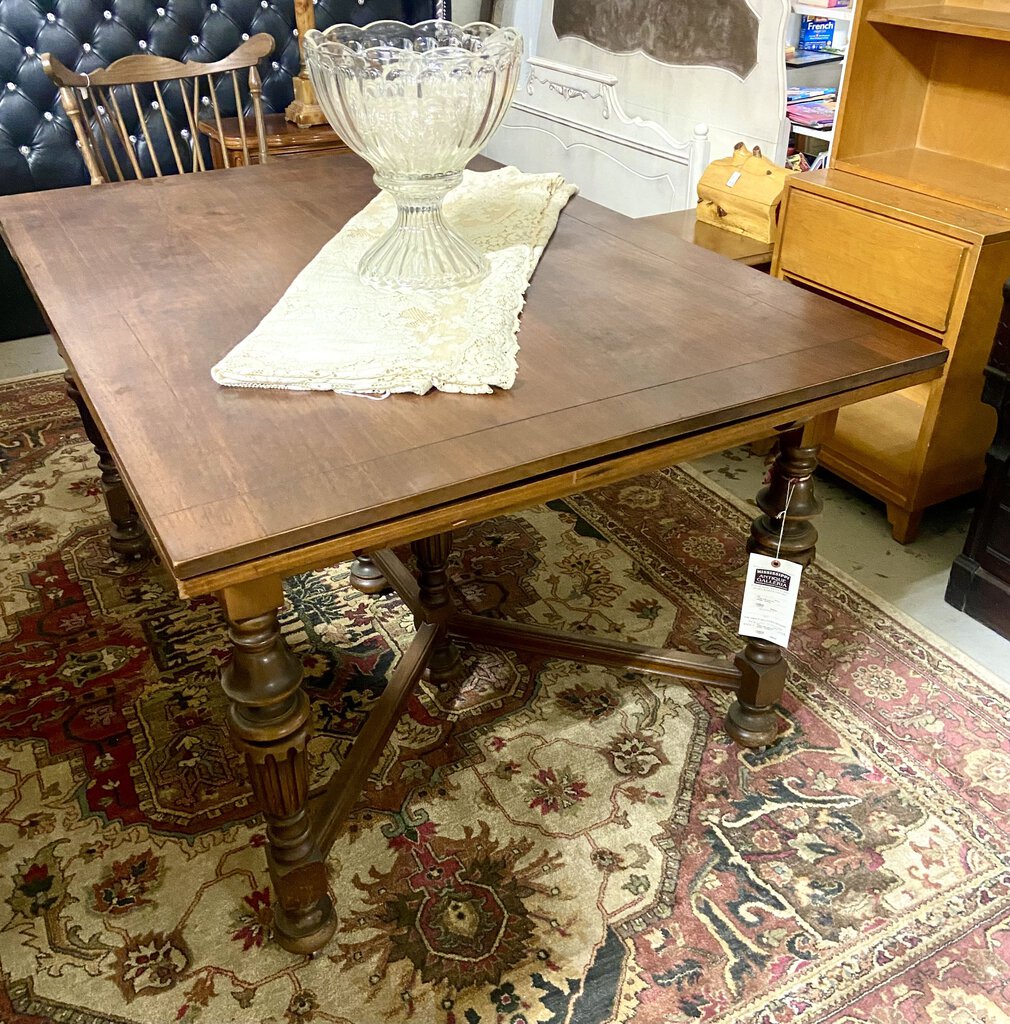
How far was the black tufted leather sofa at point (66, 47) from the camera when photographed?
10.2 feet

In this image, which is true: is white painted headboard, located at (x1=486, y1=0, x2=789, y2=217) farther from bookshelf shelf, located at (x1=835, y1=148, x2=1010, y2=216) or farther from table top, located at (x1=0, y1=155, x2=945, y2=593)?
table top, located at (x1=0, y1=155, x2=945, y2=593)

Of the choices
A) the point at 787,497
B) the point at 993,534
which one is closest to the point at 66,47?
the point at 787,497

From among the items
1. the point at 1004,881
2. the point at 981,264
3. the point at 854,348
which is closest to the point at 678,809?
the point at 1004,881

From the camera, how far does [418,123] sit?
1411 millimetres

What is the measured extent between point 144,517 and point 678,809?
3.48 feet

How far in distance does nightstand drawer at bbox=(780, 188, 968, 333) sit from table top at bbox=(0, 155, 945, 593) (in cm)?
72

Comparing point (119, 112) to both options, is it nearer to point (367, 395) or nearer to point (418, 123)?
point (418, 123)

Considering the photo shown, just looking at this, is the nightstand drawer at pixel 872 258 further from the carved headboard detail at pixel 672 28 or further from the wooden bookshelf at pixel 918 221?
the carved headboard detail at pixel 672 28

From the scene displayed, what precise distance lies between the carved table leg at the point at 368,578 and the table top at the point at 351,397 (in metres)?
0.76

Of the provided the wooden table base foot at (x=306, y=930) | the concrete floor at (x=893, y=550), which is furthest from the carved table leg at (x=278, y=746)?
the concrete floor at (x=893, y=550)

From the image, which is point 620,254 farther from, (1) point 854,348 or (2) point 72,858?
(2) point 72,858

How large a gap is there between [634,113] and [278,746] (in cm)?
265

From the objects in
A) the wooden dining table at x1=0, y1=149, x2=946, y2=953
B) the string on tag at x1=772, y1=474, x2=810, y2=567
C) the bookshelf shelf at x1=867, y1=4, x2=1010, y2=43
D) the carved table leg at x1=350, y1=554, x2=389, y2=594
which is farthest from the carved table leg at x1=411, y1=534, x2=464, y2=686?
the bookshelf shelf at x1=867, y1=4, x2=1010, y2=43

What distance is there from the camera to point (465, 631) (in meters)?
1.91
